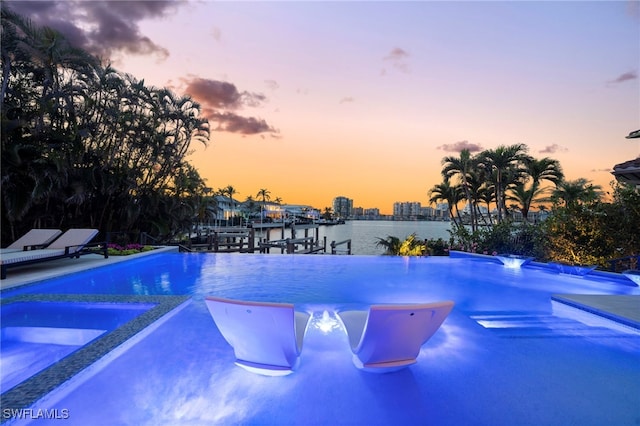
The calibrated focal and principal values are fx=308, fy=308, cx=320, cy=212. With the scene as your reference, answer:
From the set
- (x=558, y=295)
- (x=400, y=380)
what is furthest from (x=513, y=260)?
(x=400, y=380)

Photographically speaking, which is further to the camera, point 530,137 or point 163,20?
point 530,137

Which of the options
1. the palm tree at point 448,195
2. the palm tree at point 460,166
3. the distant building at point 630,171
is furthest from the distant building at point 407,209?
the distant building at point 630,171

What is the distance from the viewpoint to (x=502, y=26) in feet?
30.9

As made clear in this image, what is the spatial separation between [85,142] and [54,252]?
5.90 m

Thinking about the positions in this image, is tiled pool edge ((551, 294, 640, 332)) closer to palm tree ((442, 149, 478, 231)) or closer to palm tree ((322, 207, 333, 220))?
palm tree ((442, 149, 478, 231))

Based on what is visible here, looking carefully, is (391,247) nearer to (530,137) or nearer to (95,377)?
(95,377)

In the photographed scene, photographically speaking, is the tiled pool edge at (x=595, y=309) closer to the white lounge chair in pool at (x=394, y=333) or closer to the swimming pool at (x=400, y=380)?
the swimming pool at (x=400, y=380)

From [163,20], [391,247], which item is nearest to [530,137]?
[391,247]

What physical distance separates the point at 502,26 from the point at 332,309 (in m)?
10.1

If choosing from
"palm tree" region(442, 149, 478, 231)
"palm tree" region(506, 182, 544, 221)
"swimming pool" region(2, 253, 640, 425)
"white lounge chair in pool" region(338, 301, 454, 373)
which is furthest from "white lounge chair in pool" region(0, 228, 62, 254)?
"palm tree" region(506, 182, 544, 221)

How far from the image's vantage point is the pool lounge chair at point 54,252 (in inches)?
218

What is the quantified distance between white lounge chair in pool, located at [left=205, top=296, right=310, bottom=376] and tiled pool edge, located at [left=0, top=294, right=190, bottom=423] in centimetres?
116

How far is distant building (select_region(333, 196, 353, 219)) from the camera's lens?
107 meters

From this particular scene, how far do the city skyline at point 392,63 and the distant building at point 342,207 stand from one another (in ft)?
298
